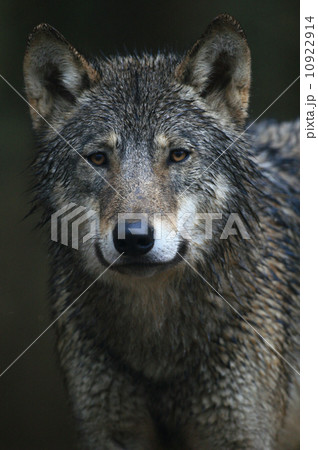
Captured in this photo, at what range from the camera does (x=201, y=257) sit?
3848mm

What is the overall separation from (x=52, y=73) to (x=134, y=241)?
46.9 inches

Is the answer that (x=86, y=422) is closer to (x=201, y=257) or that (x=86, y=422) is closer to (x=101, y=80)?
(x=201, y=257)

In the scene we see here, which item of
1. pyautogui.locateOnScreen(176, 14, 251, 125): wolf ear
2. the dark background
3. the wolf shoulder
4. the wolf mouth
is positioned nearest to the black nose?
the wolf mouth

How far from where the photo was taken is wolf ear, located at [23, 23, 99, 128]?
3828 mm

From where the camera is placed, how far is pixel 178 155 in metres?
3.70

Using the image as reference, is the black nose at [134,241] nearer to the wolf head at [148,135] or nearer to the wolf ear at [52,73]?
the wolf head at [148,135]

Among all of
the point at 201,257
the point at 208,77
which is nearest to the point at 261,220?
the point at 201,257

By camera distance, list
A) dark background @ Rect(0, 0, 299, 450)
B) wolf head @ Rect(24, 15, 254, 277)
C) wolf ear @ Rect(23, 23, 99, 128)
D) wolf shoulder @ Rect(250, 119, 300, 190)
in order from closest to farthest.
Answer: wolf head @ Rect(24, 15, 254, 277), wolf ear @ Rect(23, 23, 99, 128), wolf shoulder @ Rect(250, 119, 300, 190), dark background @ Rect(0, 0, 299, 450)

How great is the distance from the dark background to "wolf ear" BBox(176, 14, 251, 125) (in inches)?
45.6

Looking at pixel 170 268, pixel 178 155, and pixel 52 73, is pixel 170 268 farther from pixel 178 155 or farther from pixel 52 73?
pixel 52 73

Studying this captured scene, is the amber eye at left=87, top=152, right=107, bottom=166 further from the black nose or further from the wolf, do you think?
the black nose

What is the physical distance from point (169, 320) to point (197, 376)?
33 cm

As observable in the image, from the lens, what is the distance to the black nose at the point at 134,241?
3246mm

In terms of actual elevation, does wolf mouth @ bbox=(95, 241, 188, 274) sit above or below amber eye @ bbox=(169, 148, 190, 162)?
below
